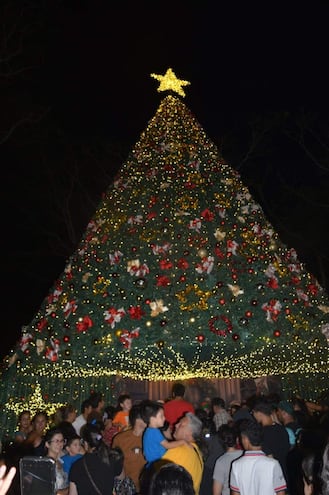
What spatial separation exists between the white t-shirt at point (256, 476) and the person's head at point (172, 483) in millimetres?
1652

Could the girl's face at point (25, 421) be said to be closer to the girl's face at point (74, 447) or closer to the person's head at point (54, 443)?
the girl's face at point (74, 447)

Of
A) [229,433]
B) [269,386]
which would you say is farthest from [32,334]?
[269,386]

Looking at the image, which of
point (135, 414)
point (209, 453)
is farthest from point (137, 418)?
point (209, 453)

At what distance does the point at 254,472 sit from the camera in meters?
4.40

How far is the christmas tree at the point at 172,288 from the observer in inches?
334

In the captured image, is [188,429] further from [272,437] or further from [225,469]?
[272,437]

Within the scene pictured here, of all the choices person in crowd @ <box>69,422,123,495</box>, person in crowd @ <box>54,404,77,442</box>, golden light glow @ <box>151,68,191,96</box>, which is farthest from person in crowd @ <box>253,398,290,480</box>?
golden light glow @ <box>151,68,191,96</box>

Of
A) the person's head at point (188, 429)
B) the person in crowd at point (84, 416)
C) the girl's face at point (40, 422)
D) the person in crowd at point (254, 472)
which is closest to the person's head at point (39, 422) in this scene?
the girl's face at point (40, 422)

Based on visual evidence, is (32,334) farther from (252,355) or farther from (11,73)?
(11,73)

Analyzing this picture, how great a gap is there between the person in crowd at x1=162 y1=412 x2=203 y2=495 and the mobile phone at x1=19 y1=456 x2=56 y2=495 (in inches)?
68.9

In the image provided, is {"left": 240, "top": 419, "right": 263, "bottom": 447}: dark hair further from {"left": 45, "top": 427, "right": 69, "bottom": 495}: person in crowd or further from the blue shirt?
{"left": 45, "top": 427, "right": 69, "bottom": 495}: person in crowd

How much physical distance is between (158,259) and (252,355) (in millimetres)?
2577

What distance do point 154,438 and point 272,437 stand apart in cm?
172

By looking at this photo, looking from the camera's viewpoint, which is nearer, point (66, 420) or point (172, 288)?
point (66, 420)
